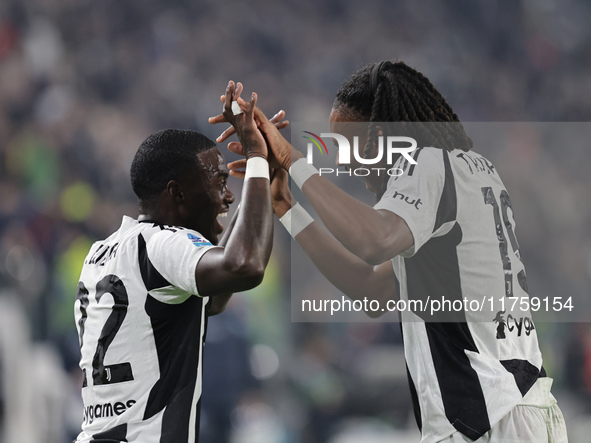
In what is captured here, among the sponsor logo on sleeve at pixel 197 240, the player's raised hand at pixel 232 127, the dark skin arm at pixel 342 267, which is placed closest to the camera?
the sponsor logo on sleeve at pixel 197 240

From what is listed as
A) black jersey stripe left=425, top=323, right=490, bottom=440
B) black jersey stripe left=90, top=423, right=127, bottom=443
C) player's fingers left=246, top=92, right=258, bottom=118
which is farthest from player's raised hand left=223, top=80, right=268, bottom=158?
black jersey stripe left=90, top=423, right=127, bottom=443

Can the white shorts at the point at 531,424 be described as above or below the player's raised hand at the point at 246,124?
below

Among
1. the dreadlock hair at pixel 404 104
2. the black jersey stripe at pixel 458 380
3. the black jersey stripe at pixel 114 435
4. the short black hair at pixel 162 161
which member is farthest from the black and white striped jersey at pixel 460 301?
the black jersey stripe at pixel 114 435

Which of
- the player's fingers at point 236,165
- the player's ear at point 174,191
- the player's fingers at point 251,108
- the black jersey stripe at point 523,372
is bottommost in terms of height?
the black jersey stripe at point 523,372

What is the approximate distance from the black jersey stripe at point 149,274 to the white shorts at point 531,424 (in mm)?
1179

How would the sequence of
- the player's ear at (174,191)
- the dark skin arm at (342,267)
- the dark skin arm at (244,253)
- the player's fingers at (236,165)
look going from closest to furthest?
the dark skin arm at (244,253), the player's ear at (174,191), the player's fingers at (236,165), the dark skin arm at (342,267)

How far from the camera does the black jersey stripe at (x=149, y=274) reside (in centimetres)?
260

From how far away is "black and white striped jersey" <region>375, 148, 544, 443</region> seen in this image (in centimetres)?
263

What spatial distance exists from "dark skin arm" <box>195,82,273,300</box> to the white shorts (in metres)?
0.96

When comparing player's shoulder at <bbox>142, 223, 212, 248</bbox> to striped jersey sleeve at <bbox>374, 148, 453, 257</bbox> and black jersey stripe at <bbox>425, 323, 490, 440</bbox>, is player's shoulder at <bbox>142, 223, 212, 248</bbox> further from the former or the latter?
black jersey stripe at <bbox>425, 323, 490, 440</bbox>

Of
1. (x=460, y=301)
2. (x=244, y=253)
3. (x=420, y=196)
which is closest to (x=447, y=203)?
(x=420, y=196)

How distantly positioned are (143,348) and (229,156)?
20.4 ft

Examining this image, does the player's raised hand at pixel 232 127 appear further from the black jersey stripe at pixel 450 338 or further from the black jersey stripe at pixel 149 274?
the black jersey stripe at pixel 450 338

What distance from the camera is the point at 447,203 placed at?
2.70 metres
